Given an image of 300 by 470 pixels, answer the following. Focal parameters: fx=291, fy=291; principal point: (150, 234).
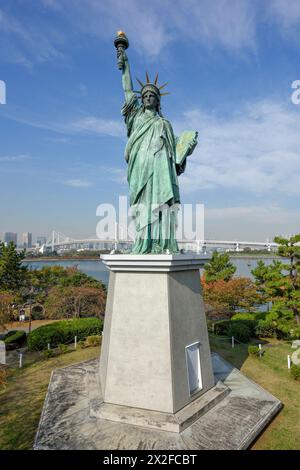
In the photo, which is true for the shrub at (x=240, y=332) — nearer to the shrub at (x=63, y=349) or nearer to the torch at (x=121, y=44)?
the shrub at (x=63, y=349)

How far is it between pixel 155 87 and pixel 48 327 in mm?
11181

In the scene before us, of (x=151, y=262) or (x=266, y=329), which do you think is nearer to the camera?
(x=151, y=262)

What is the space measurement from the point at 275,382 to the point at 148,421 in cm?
514

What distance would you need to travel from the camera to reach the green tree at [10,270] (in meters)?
22.3

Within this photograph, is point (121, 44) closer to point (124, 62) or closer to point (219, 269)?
point (124, 62)

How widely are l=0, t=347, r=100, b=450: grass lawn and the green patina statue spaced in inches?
185

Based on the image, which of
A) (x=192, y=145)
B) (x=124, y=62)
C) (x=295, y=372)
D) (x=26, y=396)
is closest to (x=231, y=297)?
(x=295, y=372)

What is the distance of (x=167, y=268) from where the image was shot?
635cm

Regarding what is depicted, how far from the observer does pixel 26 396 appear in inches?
323

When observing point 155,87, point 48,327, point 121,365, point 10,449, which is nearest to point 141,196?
point 155,87

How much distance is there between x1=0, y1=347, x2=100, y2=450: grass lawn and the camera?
6.25 m

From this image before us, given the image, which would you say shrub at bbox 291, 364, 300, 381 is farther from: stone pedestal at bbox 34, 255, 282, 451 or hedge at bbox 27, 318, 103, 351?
hedge at bbox 27, 318, 103, 351

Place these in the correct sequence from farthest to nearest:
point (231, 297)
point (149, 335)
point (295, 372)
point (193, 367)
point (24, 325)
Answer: point (24, 325) → point (231, 297) → point (295, 372) → point (193, 367) → point (149, 335)

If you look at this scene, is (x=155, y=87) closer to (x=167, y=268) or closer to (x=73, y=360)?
(x=167, y=268)
